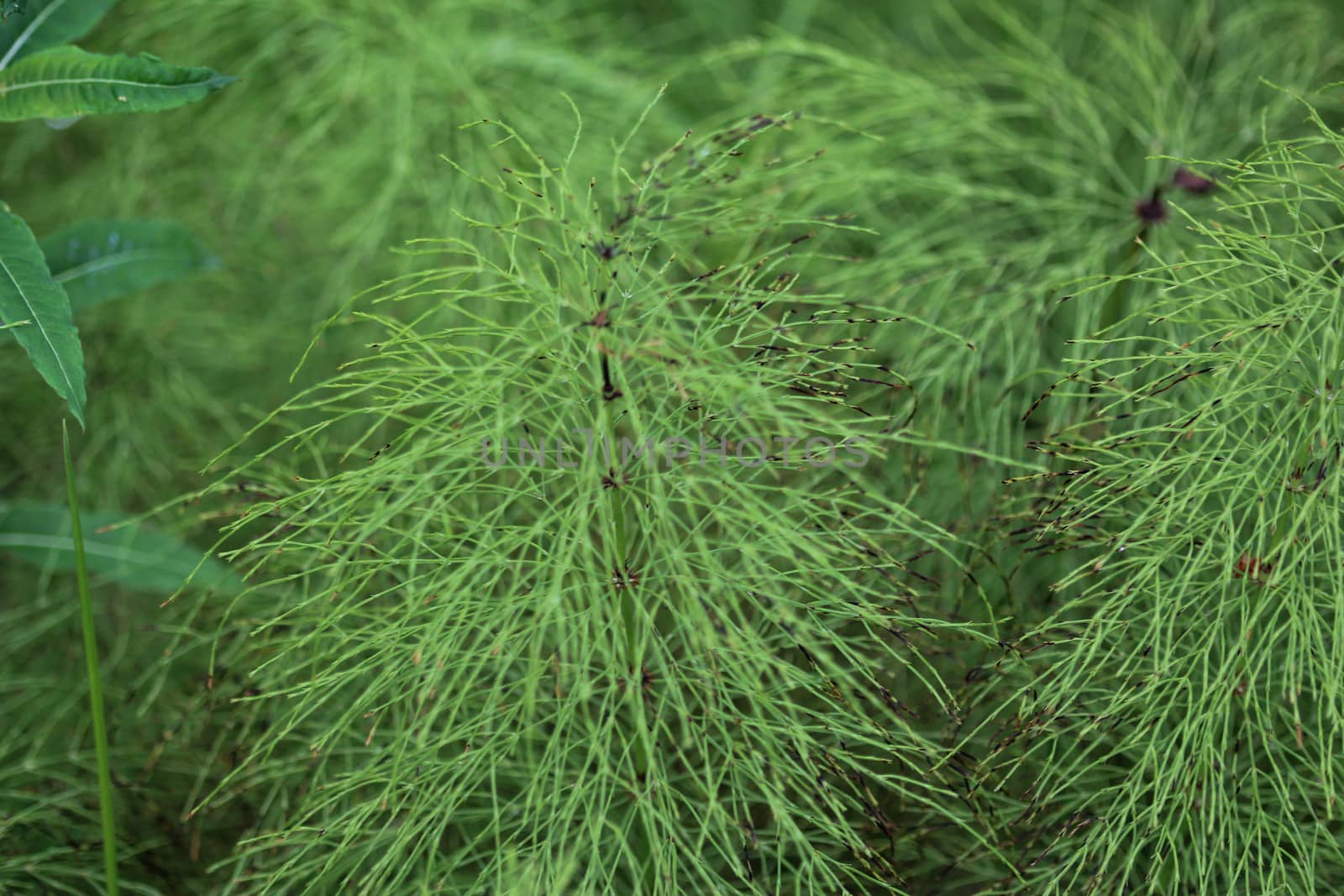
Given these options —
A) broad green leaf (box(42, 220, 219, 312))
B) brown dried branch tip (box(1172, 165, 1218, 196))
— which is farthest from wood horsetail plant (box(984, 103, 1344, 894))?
broad green leaf (box(42, 220, 219, 312))

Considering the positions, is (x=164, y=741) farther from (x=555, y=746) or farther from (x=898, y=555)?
(x=898, y=555)

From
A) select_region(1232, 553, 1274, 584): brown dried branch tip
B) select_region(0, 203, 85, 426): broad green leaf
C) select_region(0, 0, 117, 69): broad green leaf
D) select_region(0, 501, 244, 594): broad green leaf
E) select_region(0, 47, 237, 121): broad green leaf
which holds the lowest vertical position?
select_region(0, 501, 244, 594): broad green leaf

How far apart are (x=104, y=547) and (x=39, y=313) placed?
0.65 m

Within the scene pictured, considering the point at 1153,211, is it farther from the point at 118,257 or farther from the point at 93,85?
the point at 118,257

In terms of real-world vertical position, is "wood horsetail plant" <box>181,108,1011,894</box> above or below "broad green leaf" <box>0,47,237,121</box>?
below

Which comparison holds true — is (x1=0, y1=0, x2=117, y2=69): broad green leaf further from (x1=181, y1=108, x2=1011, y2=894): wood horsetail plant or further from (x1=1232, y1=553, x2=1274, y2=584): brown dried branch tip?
(x1=1232, y1=553, x2=1274, y2=584): brown dried branch tip

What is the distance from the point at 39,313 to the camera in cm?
152

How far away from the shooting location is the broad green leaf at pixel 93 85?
1600 millimetres

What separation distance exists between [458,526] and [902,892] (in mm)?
825

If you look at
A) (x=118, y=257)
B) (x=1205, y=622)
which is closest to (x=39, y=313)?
(x=118, y=257)

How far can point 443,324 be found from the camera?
233cm

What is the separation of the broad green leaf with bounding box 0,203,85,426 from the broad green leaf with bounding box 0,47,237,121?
8.2 inches

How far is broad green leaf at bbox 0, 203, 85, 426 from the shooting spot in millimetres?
1498

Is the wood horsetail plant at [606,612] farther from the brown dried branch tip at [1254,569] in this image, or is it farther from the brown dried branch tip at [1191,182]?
the brown dried branch tip at [1191,182]
